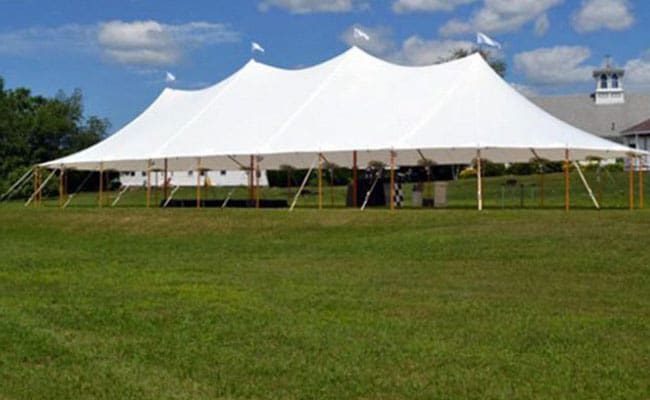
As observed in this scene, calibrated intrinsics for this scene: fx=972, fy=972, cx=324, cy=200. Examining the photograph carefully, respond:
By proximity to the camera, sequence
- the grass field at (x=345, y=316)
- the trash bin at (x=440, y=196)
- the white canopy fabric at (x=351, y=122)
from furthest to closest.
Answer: the trash bin at (x=440, y=196) → the white canopy fabric at (x=351, y=122) → the grass field at (x=345, y=316)

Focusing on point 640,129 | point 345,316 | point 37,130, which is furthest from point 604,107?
point 345,316

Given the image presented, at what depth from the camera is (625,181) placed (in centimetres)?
4062

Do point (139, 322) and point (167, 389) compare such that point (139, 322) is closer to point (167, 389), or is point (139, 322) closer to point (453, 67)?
point (167, 389)

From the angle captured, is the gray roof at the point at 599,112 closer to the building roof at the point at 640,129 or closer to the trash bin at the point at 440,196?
the building roof at the point at 640,129

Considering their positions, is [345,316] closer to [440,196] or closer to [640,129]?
[440,196]

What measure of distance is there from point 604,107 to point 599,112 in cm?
73

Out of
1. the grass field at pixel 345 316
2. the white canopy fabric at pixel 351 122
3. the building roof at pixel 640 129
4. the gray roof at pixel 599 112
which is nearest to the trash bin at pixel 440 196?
the white canopy fabric at pixel 351 122

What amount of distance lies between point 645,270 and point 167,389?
798 cm

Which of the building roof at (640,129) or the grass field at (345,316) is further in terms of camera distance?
the building roof at (640,129)

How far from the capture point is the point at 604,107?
6319 cm

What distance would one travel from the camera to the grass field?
6.12 meters

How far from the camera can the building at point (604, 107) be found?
6069 cm

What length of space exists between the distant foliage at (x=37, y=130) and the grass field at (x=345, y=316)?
137ft

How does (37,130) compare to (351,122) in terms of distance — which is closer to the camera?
(351,122)
